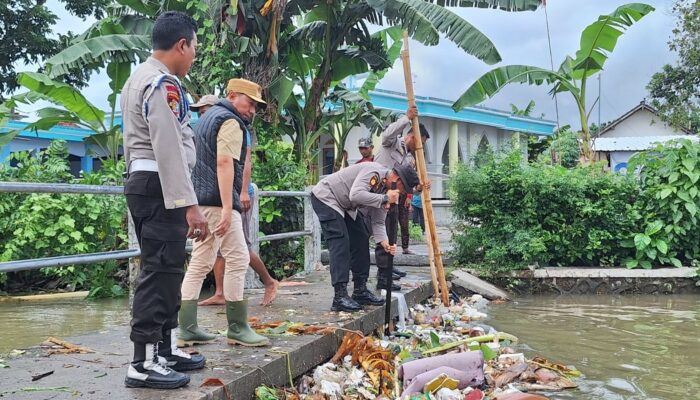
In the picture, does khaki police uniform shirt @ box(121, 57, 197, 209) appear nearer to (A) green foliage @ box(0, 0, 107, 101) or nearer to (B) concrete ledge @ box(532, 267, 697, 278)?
(B) concrete ledge @ box(532, 267, 697, 278)

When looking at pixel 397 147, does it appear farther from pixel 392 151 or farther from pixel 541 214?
pixel 541 214

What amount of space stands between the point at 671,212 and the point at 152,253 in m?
9.07

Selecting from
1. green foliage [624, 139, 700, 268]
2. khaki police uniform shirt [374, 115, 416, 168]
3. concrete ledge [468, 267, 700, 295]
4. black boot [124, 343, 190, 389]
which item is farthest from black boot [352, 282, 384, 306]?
green foliage [624, 139, 700, 268]

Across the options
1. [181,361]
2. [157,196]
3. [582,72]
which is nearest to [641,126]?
[582,72]

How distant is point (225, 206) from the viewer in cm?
394

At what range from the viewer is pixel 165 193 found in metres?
2.95

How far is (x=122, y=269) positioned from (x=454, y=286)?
5.25m

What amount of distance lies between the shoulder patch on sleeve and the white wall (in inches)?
1220

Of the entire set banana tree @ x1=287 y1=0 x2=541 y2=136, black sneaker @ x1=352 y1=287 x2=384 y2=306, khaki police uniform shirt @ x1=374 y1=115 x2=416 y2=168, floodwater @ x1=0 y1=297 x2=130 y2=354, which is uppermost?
banana tree @ x1=287 y1=0 x2=541 y2=136

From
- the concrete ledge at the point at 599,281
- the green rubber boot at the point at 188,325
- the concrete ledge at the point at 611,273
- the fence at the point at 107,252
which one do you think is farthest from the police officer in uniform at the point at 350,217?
the concrete ledge at the point at 611,273

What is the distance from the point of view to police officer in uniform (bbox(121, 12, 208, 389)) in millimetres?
2951

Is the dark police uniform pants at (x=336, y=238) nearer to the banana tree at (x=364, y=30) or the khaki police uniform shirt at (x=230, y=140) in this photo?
the khaki police uniform shirt at (x=230, y=140)

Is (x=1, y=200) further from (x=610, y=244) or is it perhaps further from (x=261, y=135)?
(x=610, y=244)

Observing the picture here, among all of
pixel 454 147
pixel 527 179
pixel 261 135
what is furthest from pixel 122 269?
pixel 454 147
